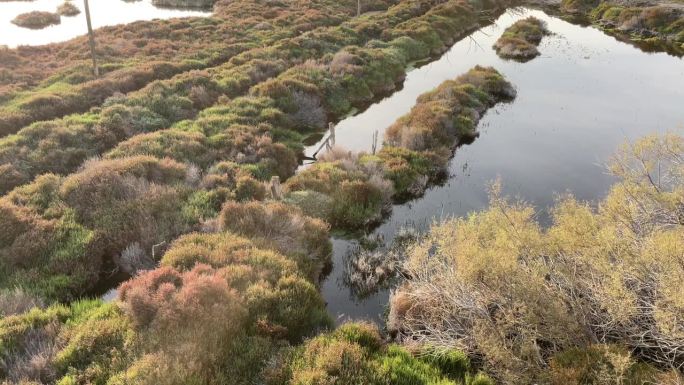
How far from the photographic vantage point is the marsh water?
15258mm

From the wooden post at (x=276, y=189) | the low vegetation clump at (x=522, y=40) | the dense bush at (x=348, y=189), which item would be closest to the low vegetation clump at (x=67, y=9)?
the low vegetation clump at (x=522, y=40)

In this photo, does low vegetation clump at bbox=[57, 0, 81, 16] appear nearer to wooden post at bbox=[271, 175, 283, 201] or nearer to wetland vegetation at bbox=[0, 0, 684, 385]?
wetland vegetation at bbox=[0, 0, 684, 385]

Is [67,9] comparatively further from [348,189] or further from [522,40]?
[348,189]

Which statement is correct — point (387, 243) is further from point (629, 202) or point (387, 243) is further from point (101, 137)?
point (101, 137)

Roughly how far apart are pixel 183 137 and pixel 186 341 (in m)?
11.3

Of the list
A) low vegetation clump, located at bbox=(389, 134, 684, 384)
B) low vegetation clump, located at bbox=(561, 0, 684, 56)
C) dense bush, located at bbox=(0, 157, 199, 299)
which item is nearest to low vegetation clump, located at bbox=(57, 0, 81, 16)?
dense bush, located at bbox=(0, 157, 199, 299)

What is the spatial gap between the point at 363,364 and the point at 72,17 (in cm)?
5048

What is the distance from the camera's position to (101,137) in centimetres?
1773

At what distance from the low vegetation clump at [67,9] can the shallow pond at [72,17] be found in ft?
2.26

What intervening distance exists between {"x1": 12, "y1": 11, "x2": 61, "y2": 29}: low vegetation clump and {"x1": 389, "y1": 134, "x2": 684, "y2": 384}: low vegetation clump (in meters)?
45.0

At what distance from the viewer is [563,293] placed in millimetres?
8266

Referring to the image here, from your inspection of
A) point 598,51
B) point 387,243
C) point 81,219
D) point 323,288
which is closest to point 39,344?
point 81,219

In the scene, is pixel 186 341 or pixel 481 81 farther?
pixel 481 81

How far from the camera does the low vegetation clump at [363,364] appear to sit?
299 inches
